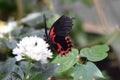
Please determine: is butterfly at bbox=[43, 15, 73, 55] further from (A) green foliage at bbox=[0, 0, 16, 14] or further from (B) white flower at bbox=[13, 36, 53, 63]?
(A) green foliage at bbox=[0, 0, 16, 14]

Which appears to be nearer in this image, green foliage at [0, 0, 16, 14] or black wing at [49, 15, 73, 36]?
black wing at [49, 15, 73, 36]

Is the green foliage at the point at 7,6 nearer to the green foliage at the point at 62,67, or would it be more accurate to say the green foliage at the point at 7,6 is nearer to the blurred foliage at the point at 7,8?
the blurred foliage at the point at 7,8

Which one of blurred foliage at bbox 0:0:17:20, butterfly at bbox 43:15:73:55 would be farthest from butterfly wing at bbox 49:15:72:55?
blurred foliage at bbox 0:0:17:20

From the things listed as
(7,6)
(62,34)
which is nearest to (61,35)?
(62,34)

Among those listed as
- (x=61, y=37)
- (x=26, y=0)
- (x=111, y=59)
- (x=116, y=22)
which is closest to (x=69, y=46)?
(x=61, y=37)

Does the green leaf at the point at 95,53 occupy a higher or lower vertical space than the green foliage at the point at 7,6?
lower

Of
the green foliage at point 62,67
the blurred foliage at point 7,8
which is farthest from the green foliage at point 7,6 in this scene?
the green foliage at point 62,67
